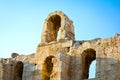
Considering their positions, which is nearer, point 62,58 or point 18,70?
point 62,58

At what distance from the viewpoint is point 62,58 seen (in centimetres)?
2798

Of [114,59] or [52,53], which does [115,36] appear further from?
[52,53]

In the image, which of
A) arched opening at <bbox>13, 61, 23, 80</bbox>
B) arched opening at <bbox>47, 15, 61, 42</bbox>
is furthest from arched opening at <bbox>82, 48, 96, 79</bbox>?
arched opening at <bbox>13, 61, 23, 80</bbox>

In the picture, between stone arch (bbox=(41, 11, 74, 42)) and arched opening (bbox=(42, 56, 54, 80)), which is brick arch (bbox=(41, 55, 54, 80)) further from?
stone arch (bbox=(41, 11, 74, 42))

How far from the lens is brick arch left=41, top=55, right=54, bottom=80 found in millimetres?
30188

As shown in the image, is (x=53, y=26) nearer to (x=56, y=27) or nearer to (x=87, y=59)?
(x=56, y=27)

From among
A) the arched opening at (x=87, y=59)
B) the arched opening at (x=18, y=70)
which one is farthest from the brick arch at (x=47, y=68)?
the arched opening at (x=18, y=70)

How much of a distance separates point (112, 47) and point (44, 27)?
21.9 ft

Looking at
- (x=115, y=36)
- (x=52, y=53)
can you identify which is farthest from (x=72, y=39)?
(x=115, y=36)

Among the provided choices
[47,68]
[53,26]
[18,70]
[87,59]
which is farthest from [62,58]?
[18,70]

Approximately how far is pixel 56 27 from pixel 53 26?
0.34 metres

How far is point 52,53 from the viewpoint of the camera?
3030 centimetres

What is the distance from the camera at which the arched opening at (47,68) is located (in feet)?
99.0

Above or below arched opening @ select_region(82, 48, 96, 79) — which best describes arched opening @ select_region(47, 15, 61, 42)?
above
